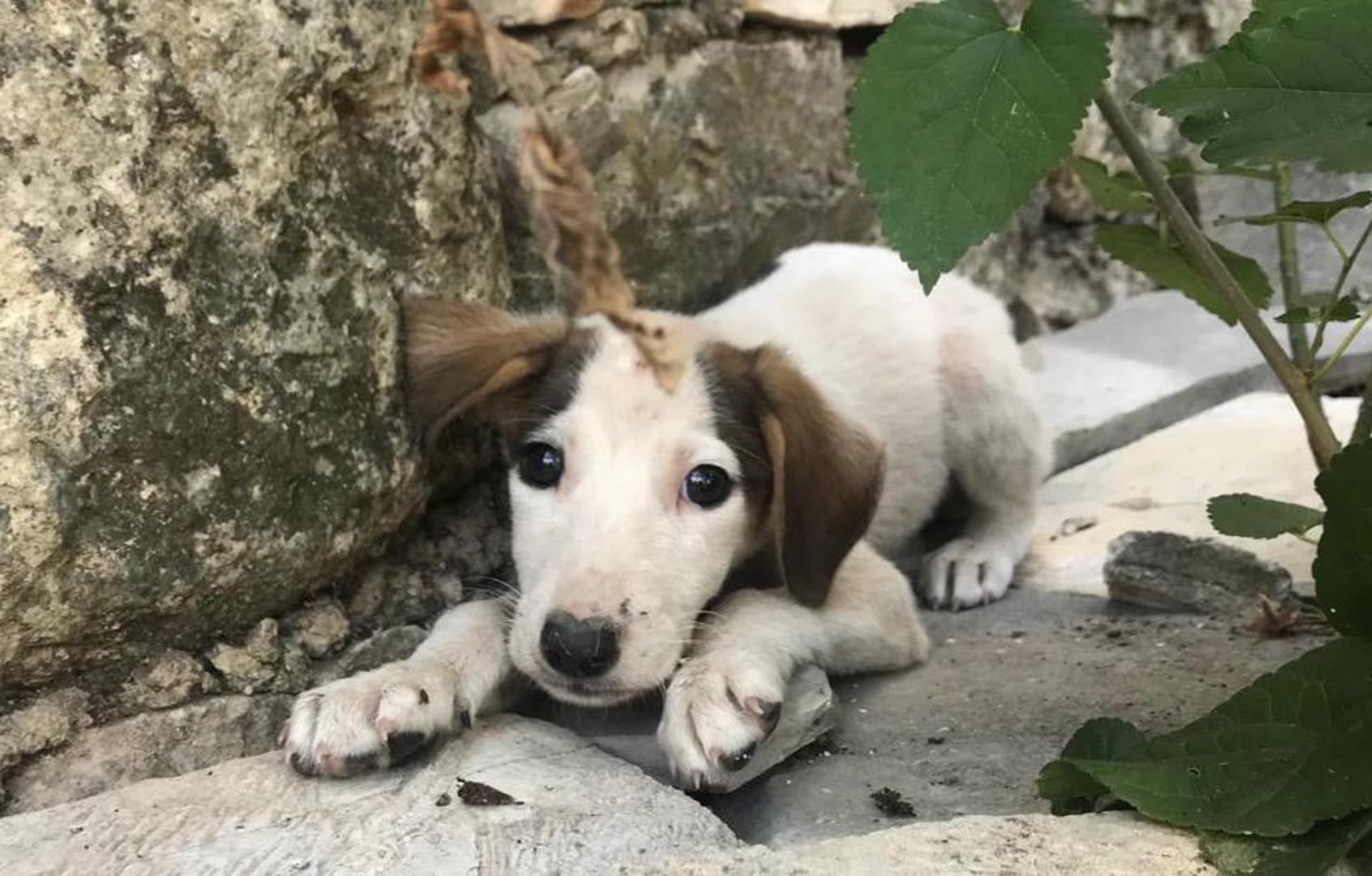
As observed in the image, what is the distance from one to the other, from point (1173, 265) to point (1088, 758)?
101cm

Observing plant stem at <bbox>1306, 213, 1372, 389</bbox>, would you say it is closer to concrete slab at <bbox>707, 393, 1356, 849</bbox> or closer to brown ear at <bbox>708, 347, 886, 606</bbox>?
concrete slab at <bbox>707, 393, 1356, 849</bbox>

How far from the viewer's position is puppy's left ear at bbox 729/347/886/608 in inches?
121

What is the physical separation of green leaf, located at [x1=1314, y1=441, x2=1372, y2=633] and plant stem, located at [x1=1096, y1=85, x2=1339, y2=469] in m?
0.16

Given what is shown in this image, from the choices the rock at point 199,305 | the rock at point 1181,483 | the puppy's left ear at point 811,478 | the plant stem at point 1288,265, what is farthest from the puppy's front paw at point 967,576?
the rock at point 199,305

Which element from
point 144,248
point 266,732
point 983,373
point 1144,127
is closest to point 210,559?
point 266,732

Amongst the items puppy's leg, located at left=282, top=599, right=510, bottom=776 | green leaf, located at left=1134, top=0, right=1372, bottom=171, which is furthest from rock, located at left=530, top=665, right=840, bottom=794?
green leaf, located at left=1134, top=0, right=1372, bottom=171

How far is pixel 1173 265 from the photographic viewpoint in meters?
2.69

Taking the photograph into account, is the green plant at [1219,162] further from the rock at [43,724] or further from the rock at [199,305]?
the rock at [43,724]

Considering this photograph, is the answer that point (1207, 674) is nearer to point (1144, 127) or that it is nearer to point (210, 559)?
point (210, 559)

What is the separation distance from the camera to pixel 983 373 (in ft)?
13.7

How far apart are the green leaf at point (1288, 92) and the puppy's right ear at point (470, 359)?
1584mm

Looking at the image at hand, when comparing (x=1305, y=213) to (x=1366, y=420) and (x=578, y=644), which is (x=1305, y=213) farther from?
(x=578, y=644)

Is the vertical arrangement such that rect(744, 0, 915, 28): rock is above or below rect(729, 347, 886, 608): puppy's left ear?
above

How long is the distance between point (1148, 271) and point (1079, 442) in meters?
2.40
